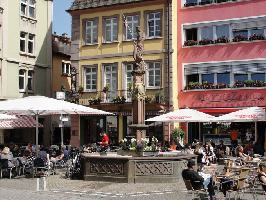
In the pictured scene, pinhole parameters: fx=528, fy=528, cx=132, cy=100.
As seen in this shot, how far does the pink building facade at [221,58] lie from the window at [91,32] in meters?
6.09

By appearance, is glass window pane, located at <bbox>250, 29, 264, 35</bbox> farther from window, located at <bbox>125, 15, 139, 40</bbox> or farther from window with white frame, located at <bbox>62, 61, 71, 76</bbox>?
window with white frame, located at <bbox>62, 61, 71, 76</bbox>

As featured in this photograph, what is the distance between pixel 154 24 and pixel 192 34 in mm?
2565

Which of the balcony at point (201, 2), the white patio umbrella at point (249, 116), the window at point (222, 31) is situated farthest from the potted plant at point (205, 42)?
the white patio umbrella at point (249, 116)

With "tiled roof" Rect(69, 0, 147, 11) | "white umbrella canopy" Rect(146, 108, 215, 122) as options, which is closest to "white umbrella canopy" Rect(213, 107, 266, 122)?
"white umbrella canopy" Rect(146, 108, 215, 122)

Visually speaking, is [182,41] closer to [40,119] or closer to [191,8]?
[191,8]

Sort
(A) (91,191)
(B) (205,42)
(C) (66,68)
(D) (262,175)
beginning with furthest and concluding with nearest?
(C) (66,68), (B) (205,42), (A) (91,191), (D) (262,175)

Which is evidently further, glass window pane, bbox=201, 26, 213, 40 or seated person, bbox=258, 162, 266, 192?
glass window pane, bbox=201, 26, 213, 40

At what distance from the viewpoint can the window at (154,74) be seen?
34.1 m

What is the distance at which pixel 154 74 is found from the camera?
34281 mm

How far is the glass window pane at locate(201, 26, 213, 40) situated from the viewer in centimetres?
3312

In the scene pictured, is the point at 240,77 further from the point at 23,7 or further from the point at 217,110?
the point at 23,7

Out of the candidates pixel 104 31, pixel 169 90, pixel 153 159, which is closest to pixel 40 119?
pixel 104 31

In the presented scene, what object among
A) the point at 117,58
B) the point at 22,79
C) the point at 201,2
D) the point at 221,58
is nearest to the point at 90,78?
the point at 117,58

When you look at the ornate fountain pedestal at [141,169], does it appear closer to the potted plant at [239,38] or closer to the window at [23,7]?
the potted plant at [239,38]
